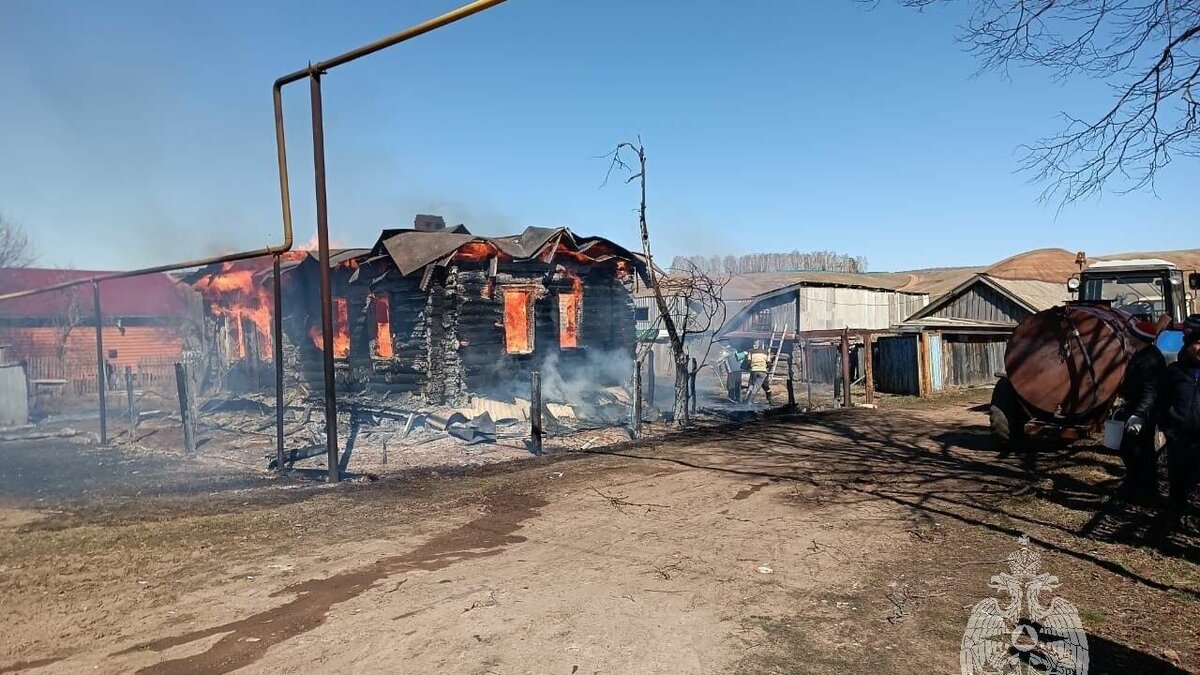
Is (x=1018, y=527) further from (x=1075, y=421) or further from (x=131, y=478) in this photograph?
(x=131, y=478)

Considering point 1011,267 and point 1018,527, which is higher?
point 1011,267

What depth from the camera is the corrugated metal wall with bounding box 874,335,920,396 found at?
65.3 feet

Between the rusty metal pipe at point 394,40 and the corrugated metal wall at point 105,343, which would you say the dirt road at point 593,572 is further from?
the corrugated metal wall at point 105,343

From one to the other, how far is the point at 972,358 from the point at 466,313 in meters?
15.1

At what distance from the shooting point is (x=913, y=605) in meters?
5.11

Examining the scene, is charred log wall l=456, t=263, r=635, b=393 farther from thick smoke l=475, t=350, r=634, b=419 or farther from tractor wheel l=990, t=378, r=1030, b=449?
tractor wheel l=990, t=378, r=1030, b=449

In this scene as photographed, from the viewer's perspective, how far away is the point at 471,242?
1684 cm

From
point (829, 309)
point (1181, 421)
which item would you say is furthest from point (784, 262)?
point (1181, 421)

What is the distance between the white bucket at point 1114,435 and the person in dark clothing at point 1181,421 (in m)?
0.88

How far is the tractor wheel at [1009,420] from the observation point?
10.5 metres

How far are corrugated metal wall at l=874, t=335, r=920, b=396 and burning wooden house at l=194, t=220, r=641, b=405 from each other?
7.37 m

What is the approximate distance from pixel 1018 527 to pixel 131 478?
40.9 ft

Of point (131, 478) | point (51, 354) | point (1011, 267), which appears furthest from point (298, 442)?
point (1011, 267)

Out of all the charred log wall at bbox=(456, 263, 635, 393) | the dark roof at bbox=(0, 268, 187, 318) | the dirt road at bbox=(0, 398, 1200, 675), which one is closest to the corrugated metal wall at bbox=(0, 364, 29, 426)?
the dark roof at bbox=(0, 268, 187, 318)
